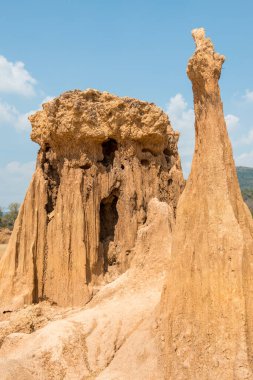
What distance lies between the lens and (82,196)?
762 inches

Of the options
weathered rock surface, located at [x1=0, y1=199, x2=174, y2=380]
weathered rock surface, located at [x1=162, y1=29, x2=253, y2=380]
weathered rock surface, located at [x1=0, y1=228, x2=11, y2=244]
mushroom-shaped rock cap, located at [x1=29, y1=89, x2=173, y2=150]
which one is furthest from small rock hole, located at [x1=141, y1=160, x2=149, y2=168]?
weathered rock surface, located at [x1=0, y1=228, x2=11, y2=244]

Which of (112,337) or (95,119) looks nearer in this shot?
(112,337)

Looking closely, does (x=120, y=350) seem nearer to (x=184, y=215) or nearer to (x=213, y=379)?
(x=213, y=379)

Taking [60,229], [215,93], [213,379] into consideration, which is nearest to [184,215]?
[215,93]

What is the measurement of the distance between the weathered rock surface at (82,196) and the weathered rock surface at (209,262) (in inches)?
324

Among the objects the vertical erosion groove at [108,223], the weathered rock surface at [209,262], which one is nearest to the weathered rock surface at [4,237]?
the vertical erosion groove at [108,223]

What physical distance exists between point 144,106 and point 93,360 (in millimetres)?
11199

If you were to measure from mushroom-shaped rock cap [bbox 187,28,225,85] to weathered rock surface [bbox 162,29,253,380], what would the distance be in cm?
2

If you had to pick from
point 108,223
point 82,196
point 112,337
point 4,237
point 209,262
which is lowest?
point 112,337

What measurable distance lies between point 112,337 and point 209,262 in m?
3.84

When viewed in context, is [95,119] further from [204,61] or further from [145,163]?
[204,61]

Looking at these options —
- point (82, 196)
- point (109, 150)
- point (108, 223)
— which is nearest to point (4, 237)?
point (108, 223)

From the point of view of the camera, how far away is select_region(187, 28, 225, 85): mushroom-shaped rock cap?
11.1 metres

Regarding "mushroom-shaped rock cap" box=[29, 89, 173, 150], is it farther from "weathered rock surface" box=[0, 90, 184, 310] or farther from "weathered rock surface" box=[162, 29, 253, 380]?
"weathered rock surface" box=[162, 29, 253, 380]
